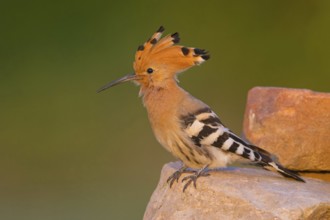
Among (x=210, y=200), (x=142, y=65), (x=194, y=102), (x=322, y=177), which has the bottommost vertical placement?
(x=322, y=177)

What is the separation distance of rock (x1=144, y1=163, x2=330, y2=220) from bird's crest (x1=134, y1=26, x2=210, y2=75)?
42 centimetres

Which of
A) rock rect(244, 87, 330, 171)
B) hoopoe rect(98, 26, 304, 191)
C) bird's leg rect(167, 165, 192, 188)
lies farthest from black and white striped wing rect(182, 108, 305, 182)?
rock rect(244, 87, 330, 171)

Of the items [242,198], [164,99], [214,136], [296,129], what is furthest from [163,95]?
[296,129]

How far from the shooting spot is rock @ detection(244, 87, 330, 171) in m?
3.20

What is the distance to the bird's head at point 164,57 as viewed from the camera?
293 centimetres

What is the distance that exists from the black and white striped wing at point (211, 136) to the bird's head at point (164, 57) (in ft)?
0.60

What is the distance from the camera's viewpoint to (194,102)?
2.94 metres

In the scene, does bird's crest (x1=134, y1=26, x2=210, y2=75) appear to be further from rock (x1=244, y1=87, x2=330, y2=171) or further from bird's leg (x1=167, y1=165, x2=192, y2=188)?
rock (x1=244, y1=87, x2=330, y2=171)

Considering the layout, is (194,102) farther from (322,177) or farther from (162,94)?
(322,177)

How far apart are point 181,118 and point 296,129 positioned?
0.59 metres

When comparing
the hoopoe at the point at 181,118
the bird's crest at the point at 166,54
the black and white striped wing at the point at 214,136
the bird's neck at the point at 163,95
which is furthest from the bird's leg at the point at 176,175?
the bird's crest at the point at 166,54

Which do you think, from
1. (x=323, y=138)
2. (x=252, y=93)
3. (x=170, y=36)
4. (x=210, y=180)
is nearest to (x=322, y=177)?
(x=323, y=138)

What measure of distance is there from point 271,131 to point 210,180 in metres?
0.52

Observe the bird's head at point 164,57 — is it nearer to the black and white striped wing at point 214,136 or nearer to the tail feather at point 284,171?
the black and white striped wing at point 214,136
